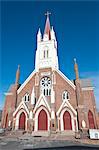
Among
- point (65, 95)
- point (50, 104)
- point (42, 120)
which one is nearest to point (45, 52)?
point (65, 95)

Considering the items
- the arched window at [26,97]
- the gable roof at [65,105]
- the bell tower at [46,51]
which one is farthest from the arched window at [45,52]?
the gable roof at [65,105]

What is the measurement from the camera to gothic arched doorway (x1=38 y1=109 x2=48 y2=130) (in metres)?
27.1

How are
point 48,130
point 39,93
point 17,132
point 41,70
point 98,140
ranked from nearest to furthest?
1. point 98,140
2. point 17,132
3. point 48,130
4. point 39,93
5. point 41,70

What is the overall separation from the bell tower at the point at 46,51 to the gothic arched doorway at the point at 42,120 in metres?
9.53

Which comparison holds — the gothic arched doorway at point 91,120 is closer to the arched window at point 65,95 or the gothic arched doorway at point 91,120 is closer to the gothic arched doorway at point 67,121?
the gothic arched doorway at point 67,121

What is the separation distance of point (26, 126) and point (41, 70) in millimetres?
11804

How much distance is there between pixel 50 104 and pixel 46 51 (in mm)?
13446

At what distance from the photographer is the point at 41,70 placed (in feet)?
106

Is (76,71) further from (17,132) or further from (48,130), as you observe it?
(17,132)

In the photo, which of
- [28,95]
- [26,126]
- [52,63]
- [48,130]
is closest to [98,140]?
[48,130]

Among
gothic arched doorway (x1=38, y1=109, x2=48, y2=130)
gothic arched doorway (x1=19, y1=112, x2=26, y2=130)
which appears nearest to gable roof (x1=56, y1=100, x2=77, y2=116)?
gothic arched doorway (x1=38, y1=109, x2=48, y2=130)

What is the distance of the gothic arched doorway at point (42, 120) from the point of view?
1065 inches

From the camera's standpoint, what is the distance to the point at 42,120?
27453 millimetres

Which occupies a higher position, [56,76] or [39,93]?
[56,76]
